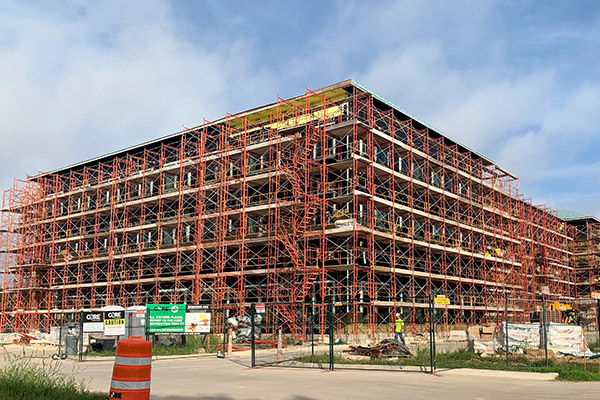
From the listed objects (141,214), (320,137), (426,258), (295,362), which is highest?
(320,137)

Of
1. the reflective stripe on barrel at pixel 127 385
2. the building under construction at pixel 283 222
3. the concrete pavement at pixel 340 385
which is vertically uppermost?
the building under construction at pixel 283 222

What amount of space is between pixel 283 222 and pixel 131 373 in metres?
29.6

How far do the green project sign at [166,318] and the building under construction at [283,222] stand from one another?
7315 mm

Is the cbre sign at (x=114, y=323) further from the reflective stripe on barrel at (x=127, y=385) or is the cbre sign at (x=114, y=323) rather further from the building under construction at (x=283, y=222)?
the reflective stripe on barrel at (x=127, y=385)

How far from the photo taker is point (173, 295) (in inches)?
1708

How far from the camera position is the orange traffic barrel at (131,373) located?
8.61 meters

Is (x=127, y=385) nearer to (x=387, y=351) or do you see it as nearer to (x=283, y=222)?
(x=387, y=351)

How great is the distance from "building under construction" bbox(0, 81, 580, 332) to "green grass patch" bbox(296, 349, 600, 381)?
824 centimetres

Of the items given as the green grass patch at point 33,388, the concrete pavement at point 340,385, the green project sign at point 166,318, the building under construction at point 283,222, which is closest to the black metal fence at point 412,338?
the building under construction at point 283,222

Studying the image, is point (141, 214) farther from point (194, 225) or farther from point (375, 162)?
point (375, 162)

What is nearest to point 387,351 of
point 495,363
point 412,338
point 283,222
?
point 495,363

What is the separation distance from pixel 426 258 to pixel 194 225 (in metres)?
16.5

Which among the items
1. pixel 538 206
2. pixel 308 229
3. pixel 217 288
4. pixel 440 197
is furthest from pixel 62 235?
pixel 538 206

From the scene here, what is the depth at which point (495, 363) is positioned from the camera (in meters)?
18.4
